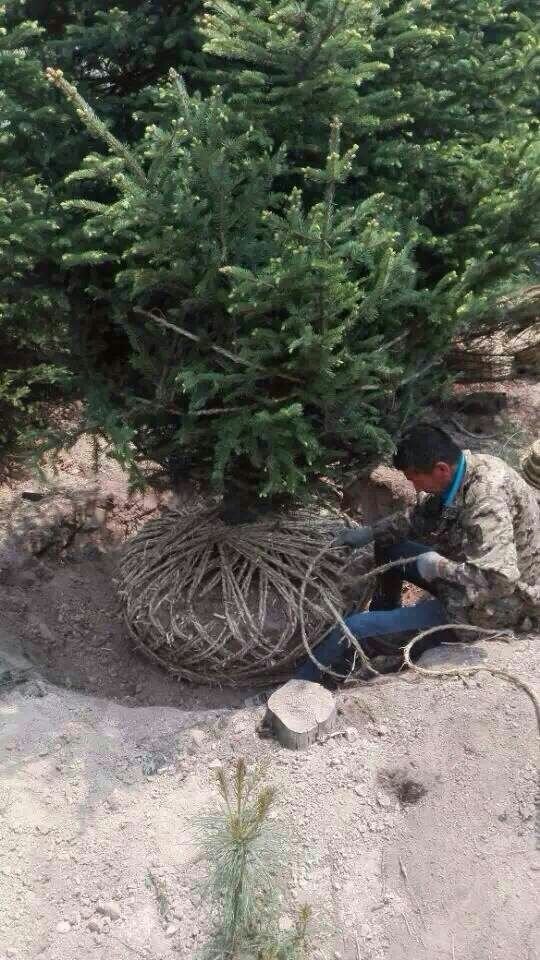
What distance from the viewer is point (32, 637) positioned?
4.64 metres

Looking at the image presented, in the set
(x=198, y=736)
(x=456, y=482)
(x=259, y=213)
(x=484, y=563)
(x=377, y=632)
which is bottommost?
(x=198, y=736)

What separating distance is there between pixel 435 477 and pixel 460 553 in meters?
0.54

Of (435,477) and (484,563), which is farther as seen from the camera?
(435,477)

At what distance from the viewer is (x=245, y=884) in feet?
7.73

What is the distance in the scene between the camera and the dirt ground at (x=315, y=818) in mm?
2596

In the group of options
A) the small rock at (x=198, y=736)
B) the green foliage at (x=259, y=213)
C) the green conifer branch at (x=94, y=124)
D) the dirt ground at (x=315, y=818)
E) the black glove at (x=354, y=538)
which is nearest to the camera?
the dirt ground at (x=315, y=818)

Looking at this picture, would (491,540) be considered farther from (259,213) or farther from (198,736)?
(259,213)

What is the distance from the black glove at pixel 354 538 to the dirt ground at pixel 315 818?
2.69ft

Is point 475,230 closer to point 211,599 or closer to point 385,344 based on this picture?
point 385,344

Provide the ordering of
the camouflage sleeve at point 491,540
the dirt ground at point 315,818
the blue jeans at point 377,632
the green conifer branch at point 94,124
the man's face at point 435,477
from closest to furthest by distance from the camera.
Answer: the dirt ground at point 315,818 → the green conifer branch at point 94,124 → the camouflage sleeve at point 491,540 → the man's face at point 435,477 → the blue jeans at point 377,632

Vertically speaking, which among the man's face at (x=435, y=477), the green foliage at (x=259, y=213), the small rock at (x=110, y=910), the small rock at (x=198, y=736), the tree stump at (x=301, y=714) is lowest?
the small rock at (x=198, y=736)

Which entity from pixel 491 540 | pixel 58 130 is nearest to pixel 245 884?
pixel 491 540

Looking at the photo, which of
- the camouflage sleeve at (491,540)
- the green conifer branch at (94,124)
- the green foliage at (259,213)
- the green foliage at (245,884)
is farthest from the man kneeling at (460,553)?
the green conifer branch at (94,124)

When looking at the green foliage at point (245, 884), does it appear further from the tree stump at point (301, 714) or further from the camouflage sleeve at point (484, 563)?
the camouflage sleeve at point (484, 563)
